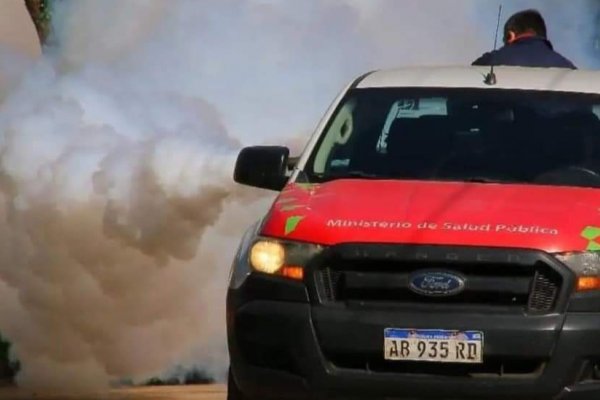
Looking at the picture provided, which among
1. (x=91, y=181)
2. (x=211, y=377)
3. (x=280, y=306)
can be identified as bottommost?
(x=211, y=377)

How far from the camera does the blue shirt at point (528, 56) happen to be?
1002 centimetres

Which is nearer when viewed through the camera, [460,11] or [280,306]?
[280,306]

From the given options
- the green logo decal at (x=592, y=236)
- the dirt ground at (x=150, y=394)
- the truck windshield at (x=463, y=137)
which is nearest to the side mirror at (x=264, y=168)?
the truck windshield at (x=463, y=137)

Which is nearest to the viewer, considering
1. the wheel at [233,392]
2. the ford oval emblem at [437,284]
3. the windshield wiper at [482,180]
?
the ford oval emblem at [437,284]

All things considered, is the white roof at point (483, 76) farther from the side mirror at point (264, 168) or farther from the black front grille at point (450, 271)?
the black front grille at point (450, 271)

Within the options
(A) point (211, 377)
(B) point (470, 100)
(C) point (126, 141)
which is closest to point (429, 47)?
(C) point (126, 141)

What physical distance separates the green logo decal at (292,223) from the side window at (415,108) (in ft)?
3.88

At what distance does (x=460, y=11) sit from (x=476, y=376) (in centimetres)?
819

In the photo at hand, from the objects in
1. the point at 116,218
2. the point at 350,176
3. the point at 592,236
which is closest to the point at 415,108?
the point at 350,176

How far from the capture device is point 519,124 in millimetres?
7816

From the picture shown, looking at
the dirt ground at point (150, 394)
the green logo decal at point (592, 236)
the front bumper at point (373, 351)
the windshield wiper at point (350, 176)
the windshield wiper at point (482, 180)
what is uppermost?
the windshield wiper at point (350, 176)

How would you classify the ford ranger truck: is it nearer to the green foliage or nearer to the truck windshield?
the truck windshield

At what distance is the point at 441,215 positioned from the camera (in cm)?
678

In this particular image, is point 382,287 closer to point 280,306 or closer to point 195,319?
point 280,306
